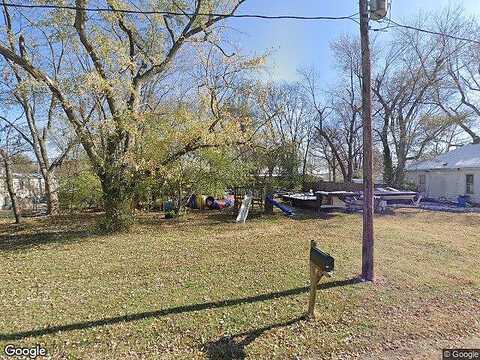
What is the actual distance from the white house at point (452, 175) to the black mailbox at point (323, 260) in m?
18.8

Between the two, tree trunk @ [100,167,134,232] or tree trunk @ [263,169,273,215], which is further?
tree trunk @ [263,169,273,215]

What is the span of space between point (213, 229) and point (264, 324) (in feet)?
22.9

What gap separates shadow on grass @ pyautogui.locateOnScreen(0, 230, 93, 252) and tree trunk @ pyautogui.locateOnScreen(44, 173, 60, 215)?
670 cm

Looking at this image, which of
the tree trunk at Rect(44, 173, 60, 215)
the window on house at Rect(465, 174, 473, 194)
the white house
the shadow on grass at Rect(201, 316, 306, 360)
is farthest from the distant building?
the window on house at Rect(465, 174, 473, 194)

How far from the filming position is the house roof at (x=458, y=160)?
64.5 ft

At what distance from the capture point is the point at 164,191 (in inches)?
591

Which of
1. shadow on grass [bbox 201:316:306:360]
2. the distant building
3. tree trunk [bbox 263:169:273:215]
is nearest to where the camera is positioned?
shadow on grass [bbox 201:316:306:360]

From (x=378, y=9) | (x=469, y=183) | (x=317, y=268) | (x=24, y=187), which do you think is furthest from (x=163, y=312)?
(x=24, y=187)

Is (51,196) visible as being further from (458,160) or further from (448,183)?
(458,160)

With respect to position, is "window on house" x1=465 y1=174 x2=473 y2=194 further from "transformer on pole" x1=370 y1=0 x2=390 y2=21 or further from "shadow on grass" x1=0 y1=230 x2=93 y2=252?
"shadow on grass" x1=0 y1=230 x2=93 y2=252

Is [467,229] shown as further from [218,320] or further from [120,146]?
[120,146]

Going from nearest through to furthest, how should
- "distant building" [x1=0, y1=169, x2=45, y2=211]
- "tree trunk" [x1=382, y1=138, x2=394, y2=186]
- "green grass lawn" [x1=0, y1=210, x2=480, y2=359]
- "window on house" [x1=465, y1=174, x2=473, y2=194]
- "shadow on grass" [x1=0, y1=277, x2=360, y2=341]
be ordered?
"green grass lawn" [x1=0, y1=210, x2=480, y2=359] → "shadow on grass" [x1=0, y1=277, x2=360, y2=341] → "window on house" [x1=465, y1=174, x2=473, y2=194] → "tree trunk" [x1=382, y1=138, x2=394, y2=186] → "distant building" [x1=0, y1=169, x2=45, y2=211]

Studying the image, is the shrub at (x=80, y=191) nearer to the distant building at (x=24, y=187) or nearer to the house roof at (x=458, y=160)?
the distant building at (x=24, y=187)

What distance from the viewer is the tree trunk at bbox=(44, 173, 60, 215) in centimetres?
1680
